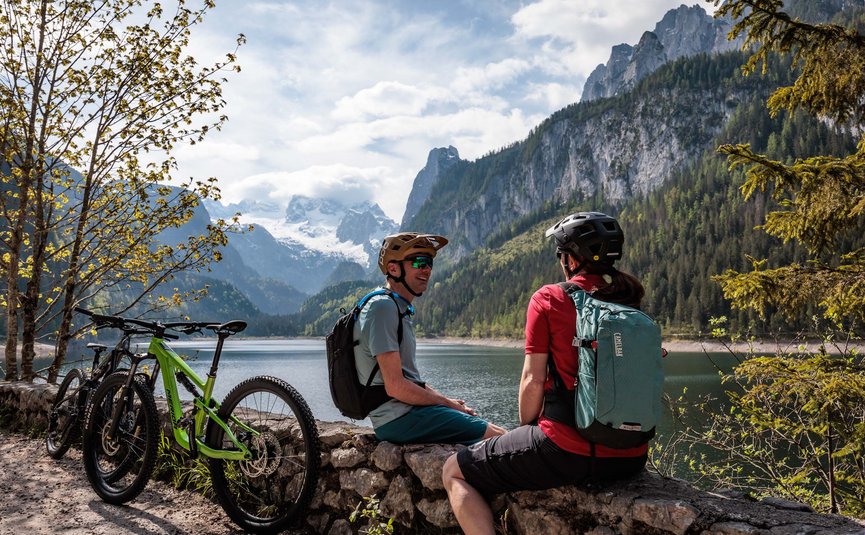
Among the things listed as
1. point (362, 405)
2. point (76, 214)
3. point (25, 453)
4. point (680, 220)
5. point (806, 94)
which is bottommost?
point (25, 453)

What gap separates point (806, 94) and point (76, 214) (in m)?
11.5

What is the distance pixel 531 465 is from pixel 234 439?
8.69 feet

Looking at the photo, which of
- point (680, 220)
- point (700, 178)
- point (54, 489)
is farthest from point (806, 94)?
point (700, 178)

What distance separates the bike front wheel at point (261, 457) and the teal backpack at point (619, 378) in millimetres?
2316

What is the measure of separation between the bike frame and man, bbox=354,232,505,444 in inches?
49.1

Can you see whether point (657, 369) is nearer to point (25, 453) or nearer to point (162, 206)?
point (25, 453)

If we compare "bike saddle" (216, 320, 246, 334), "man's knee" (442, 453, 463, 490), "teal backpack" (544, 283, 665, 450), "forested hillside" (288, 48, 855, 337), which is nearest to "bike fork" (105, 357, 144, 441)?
"bike saddle" (216, 320, 246, 334)

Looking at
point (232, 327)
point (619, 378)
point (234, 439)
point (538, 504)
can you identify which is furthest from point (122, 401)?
point (619, 378)

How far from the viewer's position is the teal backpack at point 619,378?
2629mm

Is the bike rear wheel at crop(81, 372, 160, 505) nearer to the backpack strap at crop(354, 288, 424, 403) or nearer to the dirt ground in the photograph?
the dirt ground

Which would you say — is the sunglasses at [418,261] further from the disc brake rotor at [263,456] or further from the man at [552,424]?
the disc brake rotor at [263,456]

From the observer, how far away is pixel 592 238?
10.1 ft

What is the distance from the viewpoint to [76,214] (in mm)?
10000

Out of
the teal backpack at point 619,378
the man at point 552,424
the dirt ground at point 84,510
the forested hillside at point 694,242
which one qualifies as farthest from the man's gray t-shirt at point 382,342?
the forested hillside at point 694,242
